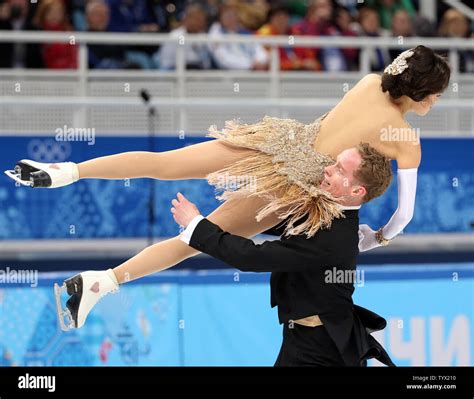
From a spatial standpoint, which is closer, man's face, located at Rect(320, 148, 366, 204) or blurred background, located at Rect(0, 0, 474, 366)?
man's face, located at Rect(320, 148, 366, 204)

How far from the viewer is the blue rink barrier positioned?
5840 millimetres

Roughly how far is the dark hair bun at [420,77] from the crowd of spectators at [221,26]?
120 inches

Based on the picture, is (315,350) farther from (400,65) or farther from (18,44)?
(18,44)

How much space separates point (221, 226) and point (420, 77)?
1139 mm

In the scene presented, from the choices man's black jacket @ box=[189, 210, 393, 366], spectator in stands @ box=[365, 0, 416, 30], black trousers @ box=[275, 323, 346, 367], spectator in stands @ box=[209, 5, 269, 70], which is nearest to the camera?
man's black jacket @ box=[189, 210, 393, 366]

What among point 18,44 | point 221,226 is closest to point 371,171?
point 221,226

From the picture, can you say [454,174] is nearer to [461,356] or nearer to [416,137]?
[461,356]

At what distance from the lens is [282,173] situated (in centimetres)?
468

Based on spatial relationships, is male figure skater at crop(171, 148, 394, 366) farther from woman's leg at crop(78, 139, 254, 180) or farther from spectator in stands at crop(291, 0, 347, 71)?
spectator in stands at crop(291, 0, 347, 71)

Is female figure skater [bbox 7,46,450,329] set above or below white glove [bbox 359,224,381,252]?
above

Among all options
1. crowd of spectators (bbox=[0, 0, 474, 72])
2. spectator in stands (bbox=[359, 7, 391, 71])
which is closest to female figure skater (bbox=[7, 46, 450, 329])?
crowd of spectators (bbox=[0, 0, 474, 72])

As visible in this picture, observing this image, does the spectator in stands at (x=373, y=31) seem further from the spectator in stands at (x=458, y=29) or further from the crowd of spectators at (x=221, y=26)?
the spectator in stands at (x=458, y=29)

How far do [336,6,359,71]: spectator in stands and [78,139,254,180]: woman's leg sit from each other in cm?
411

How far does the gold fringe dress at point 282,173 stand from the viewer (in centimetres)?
450
